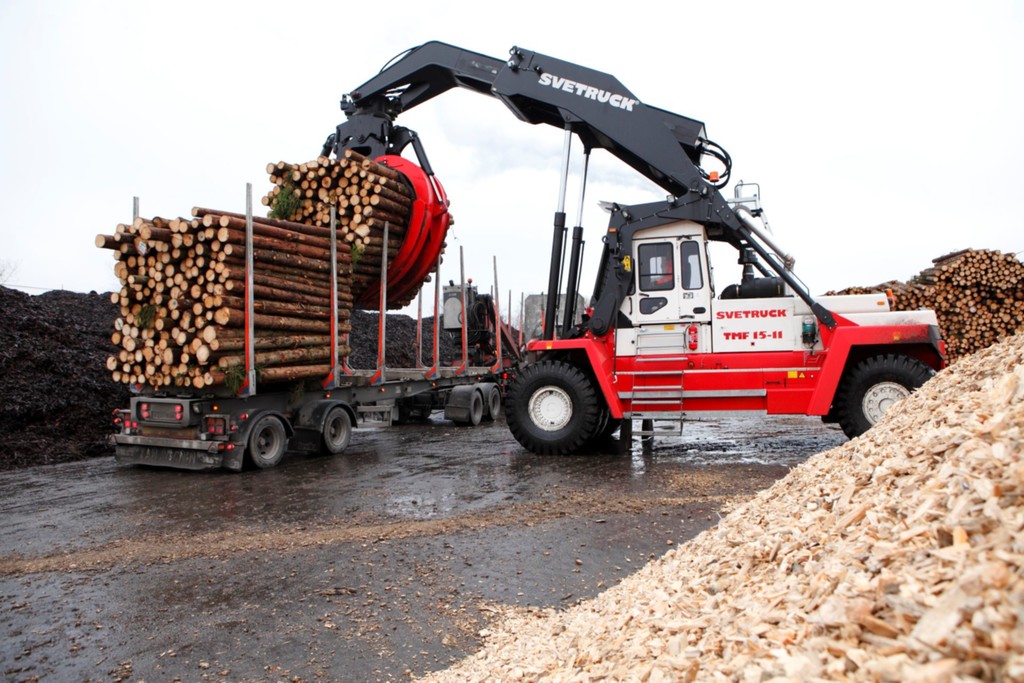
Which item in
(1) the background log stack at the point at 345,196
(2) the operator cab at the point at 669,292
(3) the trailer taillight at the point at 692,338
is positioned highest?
(1) the background log stack at the point at 345,196

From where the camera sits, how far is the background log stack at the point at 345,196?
10812mm

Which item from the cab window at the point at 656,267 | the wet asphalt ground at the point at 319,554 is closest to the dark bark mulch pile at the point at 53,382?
the wet asphalt ground at the point at 319,554

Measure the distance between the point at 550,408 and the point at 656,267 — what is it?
7.73ft

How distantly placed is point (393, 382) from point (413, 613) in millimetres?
8165

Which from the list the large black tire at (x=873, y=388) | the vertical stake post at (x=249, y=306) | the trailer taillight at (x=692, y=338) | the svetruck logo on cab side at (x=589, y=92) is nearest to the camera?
the large black tire at (x=873, y=388)

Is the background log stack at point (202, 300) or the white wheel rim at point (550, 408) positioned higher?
the background log stack at point (202, 300)

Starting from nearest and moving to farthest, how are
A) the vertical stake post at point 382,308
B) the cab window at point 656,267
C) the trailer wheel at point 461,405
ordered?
the cab window at point 656,267 → the vertical stake post at point 382,308 → the trailer wheel at point 461,405

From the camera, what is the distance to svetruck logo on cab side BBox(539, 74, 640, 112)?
10164mm

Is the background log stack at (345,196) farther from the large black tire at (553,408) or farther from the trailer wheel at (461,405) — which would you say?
the trailer wheel at (461,405)

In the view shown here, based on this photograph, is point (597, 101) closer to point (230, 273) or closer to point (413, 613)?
point (230, 273)

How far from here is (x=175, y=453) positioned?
9.14 metres

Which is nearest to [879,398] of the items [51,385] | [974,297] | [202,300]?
[974,297]

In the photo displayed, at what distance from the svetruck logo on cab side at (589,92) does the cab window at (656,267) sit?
2.11m

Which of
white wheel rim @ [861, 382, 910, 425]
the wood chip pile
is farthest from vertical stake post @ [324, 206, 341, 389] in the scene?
the wood chip pile
